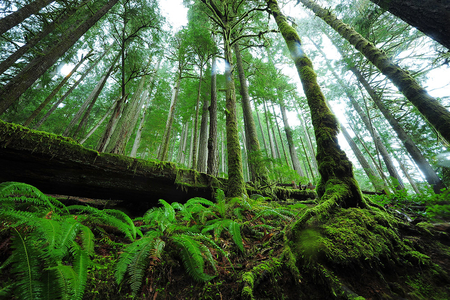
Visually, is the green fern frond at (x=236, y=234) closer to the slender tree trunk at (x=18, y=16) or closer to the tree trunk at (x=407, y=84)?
the tree trunk at (x=407, y=84)

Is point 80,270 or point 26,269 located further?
point 80,270

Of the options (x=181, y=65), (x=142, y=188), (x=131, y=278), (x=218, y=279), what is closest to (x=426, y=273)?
(x=218, y=279)

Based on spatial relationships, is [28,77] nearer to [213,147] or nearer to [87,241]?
[213,147]

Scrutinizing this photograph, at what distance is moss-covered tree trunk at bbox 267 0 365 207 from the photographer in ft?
7.86

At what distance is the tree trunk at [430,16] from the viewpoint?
2891 millimetres

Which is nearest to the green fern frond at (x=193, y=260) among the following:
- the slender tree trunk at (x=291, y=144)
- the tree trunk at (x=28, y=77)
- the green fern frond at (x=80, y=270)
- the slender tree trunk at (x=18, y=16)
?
the green fern frond at (x=80, y=270)

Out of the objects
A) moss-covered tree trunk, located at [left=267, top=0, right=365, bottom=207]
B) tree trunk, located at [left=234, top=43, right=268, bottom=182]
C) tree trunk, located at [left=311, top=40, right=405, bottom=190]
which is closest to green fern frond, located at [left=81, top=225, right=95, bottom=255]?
moss-covered tree trunk, located at [left=267, top=0, right=365, bottom=207]

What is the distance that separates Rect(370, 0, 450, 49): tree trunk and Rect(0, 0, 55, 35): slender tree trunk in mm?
9726

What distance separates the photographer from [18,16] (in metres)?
4.78

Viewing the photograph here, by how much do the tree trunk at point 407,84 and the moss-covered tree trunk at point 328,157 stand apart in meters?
2.70

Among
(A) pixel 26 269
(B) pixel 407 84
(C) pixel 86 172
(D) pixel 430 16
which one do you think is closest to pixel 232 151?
(C) pixel 86 172

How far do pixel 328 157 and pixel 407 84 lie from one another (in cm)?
416

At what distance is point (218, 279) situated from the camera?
1512mm

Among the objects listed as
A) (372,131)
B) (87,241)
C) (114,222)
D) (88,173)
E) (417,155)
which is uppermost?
(372,131)
